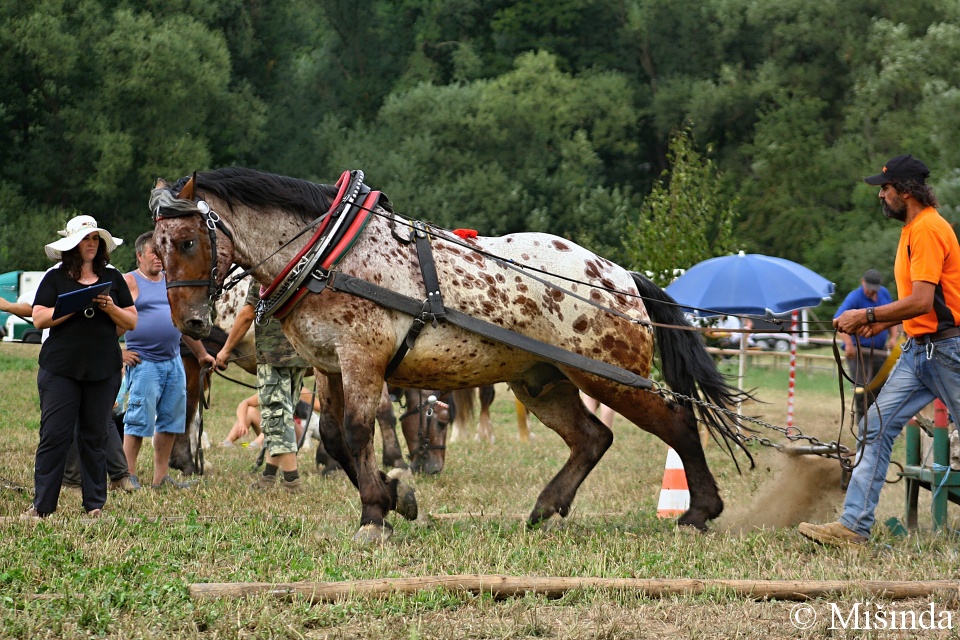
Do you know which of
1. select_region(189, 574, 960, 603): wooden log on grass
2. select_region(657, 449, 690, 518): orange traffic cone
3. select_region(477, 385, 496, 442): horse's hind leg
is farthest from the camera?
select_region(477, 385, 496, 442): horse's hind leg

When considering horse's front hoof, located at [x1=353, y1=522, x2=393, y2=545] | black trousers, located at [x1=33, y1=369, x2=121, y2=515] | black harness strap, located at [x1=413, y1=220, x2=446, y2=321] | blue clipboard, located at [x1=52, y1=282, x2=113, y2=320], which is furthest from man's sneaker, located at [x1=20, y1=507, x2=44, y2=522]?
black harness strap, located at [x1=413, y1=220, x2=446, y2=321]

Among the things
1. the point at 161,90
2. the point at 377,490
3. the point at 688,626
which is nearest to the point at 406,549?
the point at 377,490

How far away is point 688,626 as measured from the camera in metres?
4.45

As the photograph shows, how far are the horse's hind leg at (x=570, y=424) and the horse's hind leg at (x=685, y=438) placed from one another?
28cm

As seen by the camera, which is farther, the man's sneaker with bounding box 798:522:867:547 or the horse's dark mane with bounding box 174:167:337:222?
the horse's dark mane with bounding box 174:167:337:222

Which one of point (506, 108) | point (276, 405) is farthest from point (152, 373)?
point (506, 108)

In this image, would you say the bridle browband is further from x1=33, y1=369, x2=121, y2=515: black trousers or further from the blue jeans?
the blue jeans

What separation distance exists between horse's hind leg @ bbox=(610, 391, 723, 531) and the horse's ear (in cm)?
271

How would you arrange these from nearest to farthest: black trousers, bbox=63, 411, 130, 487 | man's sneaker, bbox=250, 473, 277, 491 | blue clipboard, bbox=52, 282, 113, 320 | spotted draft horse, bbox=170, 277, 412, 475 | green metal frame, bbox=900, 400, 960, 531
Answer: green metal frame, bbox=900, 400, 960, 531 < blue clipboard, bbox=52, 282, 113, 320 < black trousers, bbox=63, 411, 130, 487 < man's sneaker, bbox=250, 473, 277, 491 < spotted draft horse, bbox=170, 277, 412, 475

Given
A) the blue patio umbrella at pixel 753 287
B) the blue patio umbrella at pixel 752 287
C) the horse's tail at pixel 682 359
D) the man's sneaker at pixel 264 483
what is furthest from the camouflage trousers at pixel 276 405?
the blue patio umbrella at pixel 752 287

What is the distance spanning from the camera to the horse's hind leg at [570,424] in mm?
6945

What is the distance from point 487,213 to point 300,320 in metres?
31.8

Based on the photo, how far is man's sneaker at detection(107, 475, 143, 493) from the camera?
8.18 m

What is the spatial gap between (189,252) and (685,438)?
123 inches
